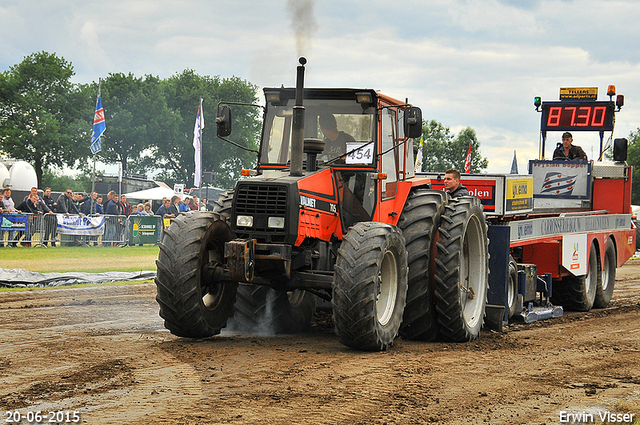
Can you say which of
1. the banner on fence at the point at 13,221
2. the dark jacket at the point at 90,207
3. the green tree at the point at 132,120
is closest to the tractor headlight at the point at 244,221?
the banner on fence at the point at 13,221

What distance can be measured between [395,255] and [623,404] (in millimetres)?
2845

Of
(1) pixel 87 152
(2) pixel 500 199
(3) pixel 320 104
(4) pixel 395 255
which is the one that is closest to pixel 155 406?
(4) pixel 395 255

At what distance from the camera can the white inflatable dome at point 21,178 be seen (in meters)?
36.2

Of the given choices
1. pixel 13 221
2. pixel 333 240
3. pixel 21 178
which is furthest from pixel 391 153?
pixel 21 178

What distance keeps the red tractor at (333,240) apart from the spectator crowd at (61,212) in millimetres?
12999

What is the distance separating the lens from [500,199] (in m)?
11.6

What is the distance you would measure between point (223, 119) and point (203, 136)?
64.6 m

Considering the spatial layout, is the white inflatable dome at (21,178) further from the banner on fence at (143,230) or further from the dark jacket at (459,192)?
the dark jacket at (459,192)

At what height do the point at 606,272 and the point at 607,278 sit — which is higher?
the point at 606,272

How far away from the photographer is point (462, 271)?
349 inches

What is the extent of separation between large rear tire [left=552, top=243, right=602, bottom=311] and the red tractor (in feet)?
12.8

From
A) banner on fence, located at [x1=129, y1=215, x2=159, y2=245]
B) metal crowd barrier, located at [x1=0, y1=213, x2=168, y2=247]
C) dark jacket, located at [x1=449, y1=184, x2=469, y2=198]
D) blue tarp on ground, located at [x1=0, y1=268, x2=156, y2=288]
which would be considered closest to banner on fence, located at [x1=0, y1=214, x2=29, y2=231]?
metal crowd barrier, located at [x1=0, y1=213, x2=168, y2=247]

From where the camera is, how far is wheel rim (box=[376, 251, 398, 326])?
757cm

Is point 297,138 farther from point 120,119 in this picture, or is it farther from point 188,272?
point 120,119
